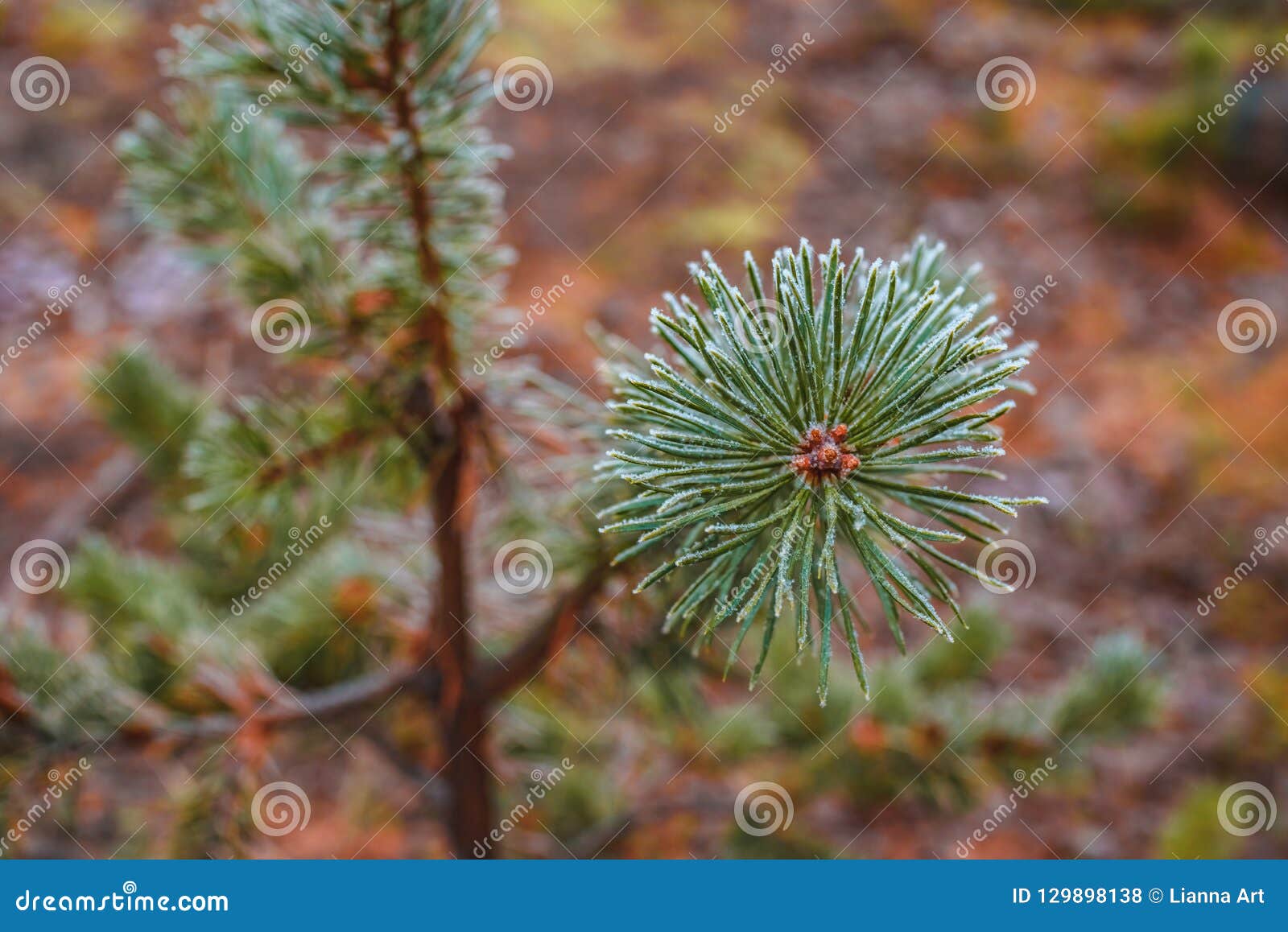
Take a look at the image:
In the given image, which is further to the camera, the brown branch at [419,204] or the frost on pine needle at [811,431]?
the brown branch at [419,204]

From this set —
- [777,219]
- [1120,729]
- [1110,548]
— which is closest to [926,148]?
[777,219]

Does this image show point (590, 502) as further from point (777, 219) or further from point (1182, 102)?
point (1182, 102)
